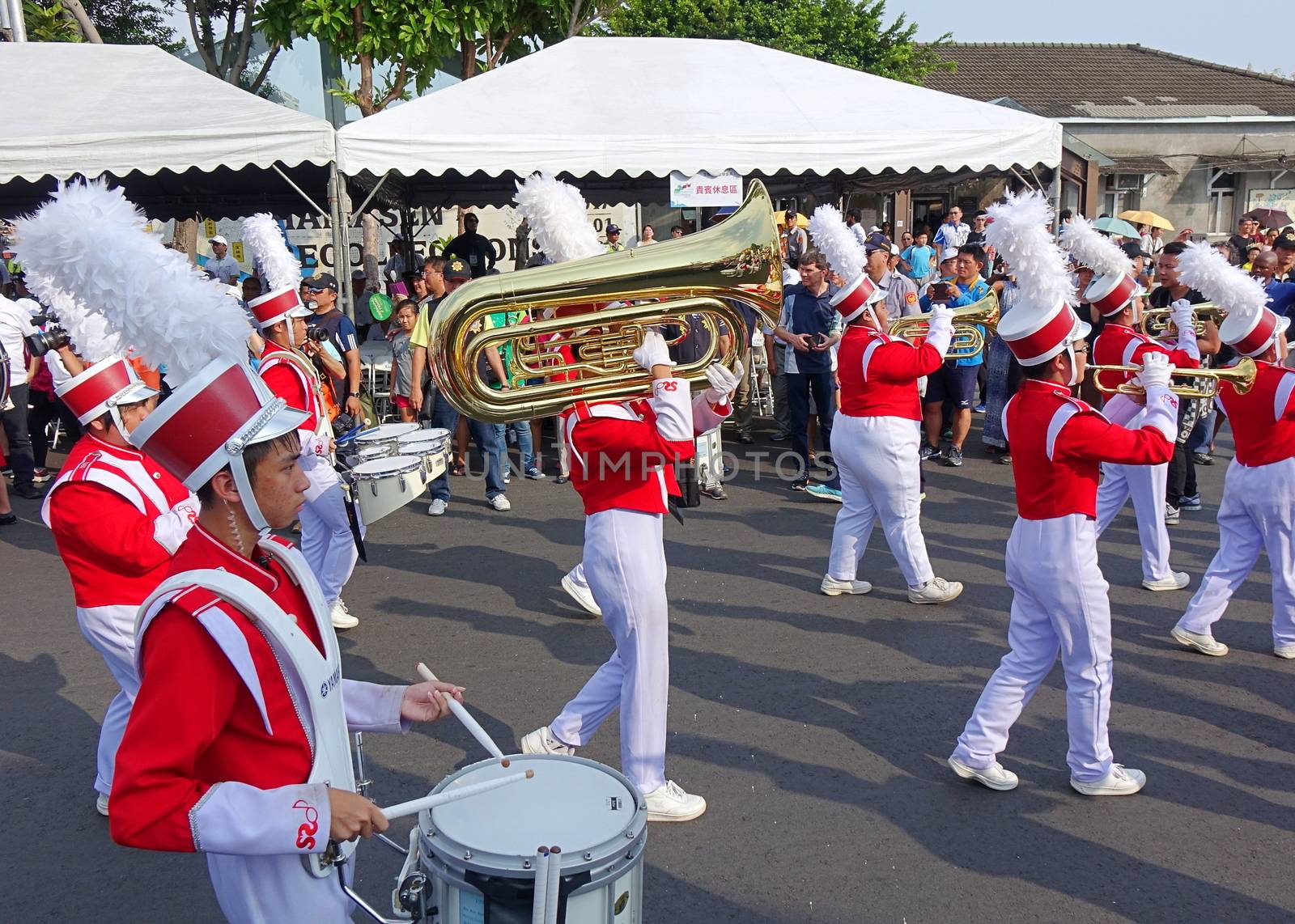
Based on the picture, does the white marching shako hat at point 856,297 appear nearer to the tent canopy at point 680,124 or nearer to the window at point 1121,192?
the tent canopy at point 680,124

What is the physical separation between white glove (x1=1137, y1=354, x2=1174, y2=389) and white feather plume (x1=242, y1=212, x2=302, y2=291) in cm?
442

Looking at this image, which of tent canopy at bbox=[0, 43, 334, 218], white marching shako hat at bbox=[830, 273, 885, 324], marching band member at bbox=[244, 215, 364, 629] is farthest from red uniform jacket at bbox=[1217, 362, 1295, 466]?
tent canopy at bbox=[0, 43, 334, 218]

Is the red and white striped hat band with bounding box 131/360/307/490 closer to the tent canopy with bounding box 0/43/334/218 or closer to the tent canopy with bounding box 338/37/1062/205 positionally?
the tent canopy with bounding box 0/43/334/218

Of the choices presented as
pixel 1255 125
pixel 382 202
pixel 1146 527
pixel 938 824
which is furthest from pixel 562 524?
pixel 1255 125

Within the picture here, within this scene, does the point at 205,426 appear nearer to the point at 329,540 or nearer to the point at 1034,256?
the point at 1034,256

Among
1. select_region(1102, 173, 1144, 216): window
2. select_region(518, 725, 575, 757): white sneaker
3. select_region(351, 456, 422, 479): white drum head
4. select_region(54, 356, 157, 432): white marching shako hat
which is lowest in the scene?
select_region(518, 725, 575, 757): white sneaker

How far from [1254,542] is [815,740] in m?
2.53

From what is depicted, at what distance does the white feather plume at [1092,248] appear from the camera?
5.28 metres

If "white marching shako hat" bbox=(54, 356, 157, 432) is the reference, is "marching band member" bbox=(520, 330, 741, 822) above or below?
below

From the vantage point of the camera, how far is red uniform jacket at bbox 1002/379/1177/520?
3561mm

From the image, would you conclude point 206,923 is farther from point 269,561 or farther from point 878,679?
point 878,679

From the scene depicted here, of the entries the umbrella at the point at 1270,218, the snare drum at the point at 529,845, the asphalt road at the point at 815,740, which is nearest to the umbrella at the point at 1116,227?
the umbrella at the point at 1270,218

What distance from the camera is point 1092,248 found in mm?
5301

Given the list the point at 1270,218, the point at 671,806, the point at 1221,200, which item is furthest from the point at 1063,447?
the point at 1221,200
